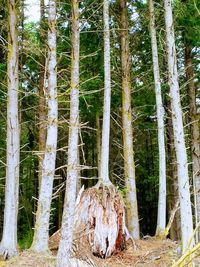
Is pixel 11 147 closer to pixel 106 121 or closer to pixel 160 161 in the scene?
pixel 106 121

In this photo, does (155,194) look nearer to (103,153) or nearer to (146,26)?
(146,26)

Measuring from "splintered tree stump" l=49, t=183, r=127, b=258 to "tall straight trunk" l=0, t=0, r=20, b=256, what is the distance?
108 cm

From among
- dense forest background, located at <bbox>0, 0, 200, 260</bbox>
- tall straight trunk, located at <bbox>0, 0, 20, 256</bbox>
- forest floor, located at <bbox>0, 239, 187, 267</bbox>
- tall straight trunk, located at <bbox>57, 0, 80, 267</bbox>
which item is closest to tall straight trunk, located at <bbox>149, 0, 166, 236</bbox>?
dense forest background, located at <bbox>0, 0, 200, 260</bbox>

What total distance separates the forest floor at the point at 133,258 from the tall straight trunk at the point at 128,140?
114 cm

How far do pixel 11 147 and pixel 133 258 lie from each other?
12.1 feet

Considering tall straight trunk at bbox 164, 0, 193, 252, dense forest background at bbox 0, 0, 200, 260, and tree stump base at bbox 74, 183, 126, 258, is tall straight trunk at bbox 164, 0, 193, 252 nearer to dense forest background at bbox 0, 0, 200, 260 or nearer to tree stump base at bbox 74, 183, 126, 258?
dense forest background at bbox 0, 0, 200, 260

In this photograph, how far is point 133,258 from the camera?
25.1ft

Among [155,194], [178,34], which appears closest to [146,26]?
[178,34]

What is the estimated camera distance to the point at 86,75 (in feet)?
43.3

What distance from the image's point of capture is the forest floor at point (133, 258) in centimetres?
612

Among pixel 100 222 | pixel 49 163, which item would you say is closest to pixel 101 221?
pixel 100 222

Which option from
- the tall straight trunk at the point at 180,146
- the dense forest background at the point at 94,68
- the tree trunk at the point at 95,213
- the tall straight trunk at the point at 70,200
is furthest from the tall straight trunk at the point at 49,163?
the tall straight trunk at the point at 180,146

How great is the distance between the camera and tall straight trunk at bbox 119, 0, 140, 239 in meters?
10.1

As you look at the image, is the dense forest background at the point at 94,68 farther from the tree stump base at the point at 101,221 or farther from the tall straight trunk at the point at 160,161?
the tree stump base at the point at 101,221
